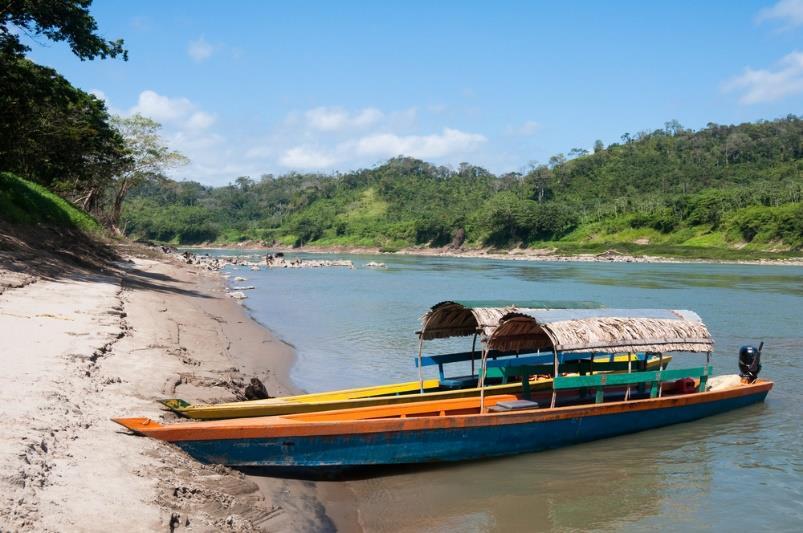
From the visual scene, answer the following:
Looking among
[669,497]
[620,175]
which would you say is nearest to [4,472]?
[669,497]

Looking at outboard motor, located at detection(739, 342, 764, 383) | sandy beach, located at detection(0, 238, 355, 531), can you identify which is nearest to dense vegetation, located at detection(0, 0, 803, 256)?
sandy beach, located at detection(0, 238, 355, 531)

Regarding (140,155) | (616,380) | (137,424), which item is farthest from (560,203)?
(137,424)

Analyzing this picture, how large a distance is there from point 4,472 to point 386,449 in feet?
14.8

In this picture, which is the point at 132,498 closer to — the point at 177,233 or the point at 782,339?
the point at 782,339

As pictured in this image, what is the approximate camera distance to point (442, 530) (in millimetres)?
7391

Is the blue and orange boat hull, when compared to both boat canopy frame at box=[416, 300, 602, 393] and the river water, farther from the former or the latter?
boat canopy frame at box=[416, 300, 602, 393]

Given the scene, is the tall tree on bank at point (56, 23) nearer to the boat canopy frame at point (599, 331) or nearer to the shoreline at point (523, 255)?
the boat canopy frame at point (599, 331)

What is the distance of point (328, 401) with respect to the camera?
9578mm

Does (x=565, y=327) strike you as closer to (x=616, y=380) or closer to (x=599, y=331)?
(x=599, y=331)

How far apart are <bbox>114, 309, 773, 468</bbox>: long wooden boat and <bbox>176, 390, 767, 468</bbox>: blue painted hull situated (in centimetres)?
1

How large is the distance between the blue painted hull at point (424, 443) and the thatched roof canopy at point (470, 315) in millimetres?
1621

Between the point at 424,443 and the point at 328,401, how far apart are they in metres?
1.59

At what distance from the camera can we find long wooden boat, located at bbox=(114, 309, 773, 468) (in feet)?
25.7

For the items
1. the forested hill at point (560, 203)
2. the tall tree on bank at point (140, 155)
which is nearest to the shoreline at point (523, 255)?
the forested hill at point (560, 203)
